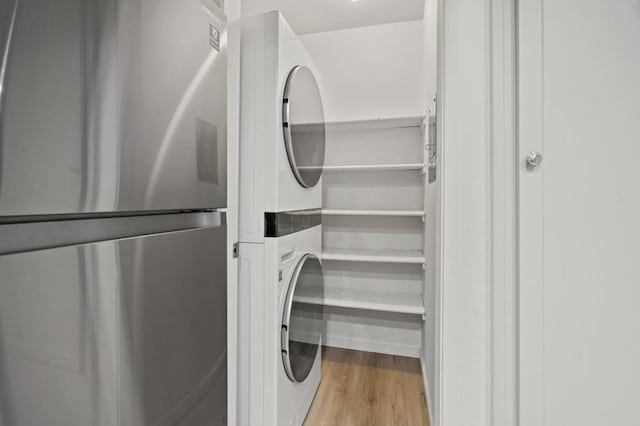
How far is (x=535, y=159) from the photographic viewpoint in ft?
2.77

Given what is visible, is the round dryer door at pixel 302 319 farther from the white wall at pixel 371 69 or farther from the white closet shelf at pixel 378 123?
the white wall at pixel 371 69

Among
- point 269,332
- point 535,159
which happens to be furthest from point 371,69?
point 269,332

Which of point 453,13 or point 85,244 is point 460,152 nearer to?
point 453,13

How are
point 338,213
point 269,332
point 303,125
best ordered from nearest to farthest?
1. point 269,332
2. point 303,125
3. point 338,213

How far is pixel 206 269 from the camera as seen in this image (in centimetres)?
74

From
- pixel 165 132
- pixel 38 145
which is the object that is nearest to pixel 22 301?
pixel 38 145

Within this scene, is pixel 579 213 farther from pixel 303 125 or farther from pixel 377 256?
pixel 377 256

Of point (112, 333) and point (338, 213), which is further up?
point (338, 213)

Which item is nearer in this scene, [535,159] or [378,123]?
[535,159]

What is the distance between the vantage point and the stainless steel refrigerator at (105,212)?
373 millimetres

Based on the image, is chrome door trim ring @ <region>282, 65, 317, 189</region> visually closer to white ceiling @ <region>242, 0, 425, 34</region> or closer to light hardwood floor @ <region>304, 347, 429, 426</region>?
white ceiling @ <region>242, 0, 425, 34</region>

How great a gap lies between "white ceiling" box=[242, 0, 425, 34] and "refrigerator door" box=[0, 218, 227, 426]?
2.09 m

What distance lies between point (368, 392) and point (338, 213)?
1199 millimetres

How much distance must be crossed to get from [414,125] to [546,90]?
1.58 metres
